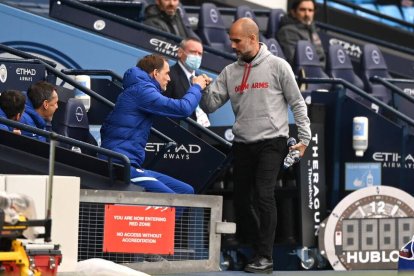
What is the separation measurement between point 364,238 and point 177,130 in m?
2.12

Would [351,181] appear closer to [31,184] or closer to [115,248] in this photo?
[115,248]

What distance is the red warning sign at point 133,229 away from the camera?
10.9 meters

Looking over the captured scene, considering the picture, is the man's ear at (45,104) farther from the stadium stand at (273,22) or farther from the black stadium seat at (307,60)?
the stadium stand at (273,22)

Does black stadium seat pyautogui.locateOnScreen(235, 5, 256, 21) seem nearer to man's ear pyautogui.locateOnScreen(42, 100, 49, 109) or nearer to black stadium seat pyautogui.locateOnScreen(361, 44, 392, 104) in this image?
black stadium seat pyautogui.locateOnScreen(361, 44, 392, 104)

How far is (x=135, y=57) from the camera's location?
1531 cm

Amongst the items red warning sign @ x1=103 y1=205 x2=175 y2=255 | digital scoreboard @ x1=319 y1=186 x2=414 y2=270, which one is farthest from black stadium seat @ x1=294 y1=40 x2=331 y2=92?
red warning sign @ x1=103 y1=205 x2=175 y2=255

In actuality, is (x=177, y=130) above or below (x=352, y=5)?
below

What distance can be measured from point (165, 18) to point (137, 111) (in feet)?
17.5

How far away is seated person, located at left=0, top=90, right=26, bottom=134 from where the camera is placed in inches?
452

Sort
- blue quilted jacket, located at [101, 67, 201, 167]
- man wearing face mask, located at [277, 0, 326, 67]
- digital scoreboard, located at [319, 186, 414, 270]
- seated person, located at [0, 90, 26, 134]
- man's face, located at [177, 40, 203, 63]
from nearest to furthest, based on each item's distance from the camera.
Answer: blue quilted jacket, located at [101, 67, 201, 167]
seated person, located at [0, 90, 26, 134]
man's face, located at [177, 40, 203, 63]
digital scoreboard, located at [319, 186, 414, 270]
man wearing face mask, located at [277, 0, 326, 67]

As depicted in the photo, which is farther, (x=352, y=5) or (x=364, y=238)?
(x=352, y=5)

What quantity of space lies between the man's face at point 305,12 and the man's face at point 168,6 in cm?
206

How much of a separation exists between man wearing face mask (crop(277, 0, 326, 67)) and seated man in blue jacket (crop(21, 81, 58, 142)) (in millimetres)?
6322

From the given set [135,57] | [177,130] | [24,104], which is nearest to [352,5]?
[135,57]
